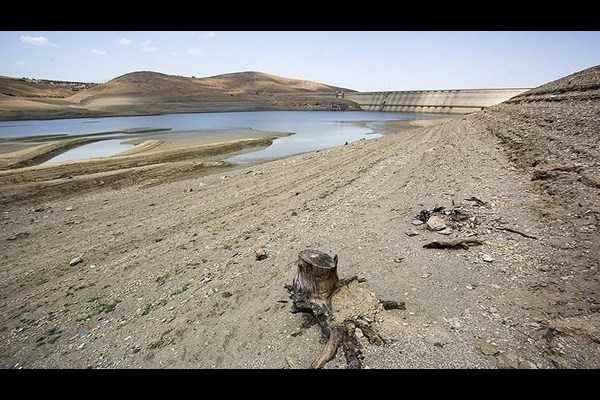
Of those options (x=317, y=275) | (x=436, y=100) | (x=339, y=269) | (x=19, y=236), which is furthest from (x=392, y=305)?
(x=436, y=100)

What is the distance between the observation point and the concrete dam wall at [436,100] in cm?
9061

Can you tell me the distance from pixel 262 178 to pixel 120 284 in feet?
35.8

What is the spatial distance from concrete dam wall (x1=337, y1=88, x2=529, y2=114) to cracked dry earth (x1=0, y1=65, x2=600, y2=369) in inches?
3174

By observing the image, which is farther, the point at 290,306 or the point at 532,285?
the point at 290,306

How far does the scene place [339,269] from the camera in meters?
6.95

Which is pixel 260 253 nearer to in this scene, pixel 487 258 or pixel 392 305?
pixel 392 305

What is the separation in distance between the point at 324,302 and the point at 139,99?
396 feet

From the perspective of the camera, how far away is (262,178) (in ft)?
59.7

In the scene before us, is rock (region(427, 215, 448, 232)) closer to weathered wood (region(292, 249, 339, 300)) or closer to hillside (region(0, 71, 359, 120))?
weathered wood (region(292, 249, 339, 300))

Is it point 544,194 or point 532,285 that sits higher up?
point 544,194

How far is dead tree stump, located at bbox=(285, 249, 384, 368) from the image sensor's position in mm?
4316

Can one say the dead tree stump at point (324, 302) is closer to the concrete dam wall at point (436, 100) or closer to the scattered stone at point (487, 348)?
the scattered stone at point (487, 348)
